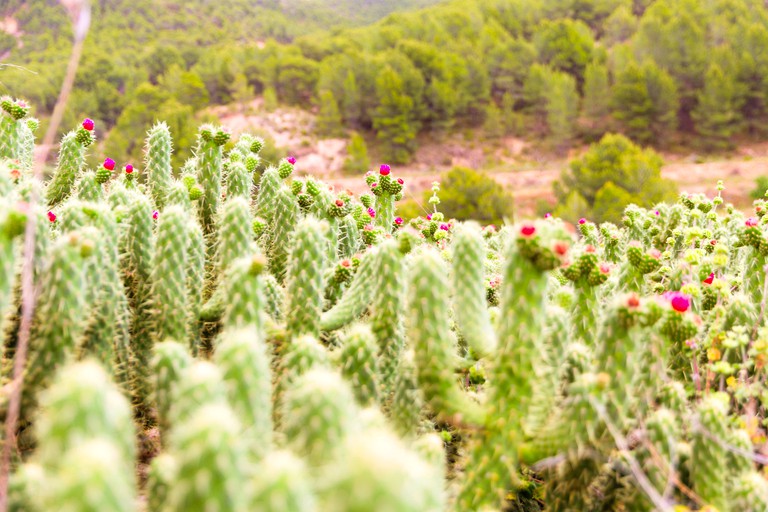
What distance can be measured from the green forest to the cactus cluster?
3077cm

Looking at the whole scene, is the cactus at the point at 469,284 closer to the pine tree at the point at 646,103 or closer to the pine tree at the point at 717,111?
the pine tree at the point at 646,103

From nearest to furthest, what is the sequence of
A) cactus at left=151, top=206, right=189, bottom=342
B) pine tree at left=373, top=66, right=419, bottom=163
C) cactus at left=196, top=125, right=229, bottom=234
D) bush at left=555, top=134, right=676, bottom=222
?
cactus at left=151, top=206, right=189, bottom=342, cactus at left=196, top=125, right=229, bottom=234, bush at left=555, top=134, right=676, bottom=222, pine tree at left=373, top=66, right=419, bottom=163

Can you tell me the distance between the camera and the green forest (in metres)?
40.3

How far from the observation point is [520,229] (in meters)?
2.09

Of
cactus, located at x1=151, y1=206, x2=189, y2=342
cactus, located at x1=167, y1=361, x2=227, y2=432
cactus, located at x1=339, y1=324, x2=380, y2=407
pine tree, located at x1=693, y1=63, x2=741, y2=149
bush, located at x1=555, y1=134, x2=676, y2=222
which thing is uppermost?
pine tree, located at x1=693, y1=63, x2=741, y2=149

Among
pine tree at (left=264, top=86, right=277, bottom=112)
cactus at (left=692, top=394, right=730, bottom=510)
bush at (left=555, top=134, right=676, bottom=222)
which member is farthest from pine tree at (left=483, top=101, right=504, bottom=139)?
cactus at (left=692, top=394, right=730, bottom=510)

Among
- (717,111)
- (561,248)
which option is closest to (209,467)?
(561,248)

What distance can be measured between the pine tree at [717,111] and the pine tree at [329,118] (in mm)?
25587

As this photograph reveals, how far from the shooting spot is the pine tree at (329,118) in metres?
46.8

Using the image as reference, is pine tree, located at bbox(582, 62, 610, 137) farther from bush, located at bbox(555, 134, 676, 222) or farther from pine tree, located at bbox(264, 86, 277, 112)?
A: pine tree, located at bbox(264, 86, 277, 112)

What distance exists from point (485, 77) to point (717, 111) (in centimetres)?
1632

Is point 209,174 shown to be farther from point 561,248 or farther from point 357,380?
point 561,248

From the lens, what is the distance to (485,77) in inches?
1820

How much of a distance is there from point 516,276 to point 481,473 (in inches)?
28.5
